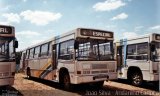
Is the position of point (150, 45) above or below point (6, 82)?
above

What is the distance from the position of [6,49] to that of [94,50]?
Result: 13.7ft

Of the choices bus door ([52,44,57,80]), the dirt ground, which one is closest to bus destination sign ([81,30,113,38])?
the dirt ground

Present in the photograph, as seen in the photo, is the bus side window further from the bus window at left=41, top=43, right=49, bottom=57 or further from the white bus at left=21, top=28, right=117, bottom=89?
the white bus at left=21, top=28, right=117, bottom=89

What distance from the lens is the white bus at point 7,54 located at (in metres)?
10.8

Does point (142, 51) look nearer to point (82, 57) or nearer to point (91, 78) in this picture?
point (91, 78)

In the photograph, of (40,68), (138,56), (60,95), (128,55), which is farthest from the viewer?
(40,68)

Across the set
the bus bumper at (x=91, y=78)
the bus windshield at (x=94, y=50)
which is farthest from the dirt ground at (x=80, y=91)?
the bus windshield at (x=94, y=50)

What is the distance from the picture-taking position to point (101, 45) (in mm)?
12117

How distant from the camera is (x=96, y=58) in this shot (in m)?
11.8

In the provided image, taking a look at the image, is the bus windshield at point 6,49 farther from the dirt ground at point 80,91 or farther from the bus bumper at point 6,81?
the dirt ground at point 80,91

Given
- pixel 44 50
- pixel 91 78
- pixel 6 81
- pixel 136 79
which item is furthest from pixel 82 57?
pixel 44 50

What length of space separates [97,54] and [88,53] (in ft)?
1.66

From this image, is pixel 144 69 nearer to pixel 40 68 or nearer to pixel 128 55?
pixel 128 55

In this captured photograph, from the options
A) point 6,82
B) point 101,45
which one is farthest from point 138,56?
point 6,82
